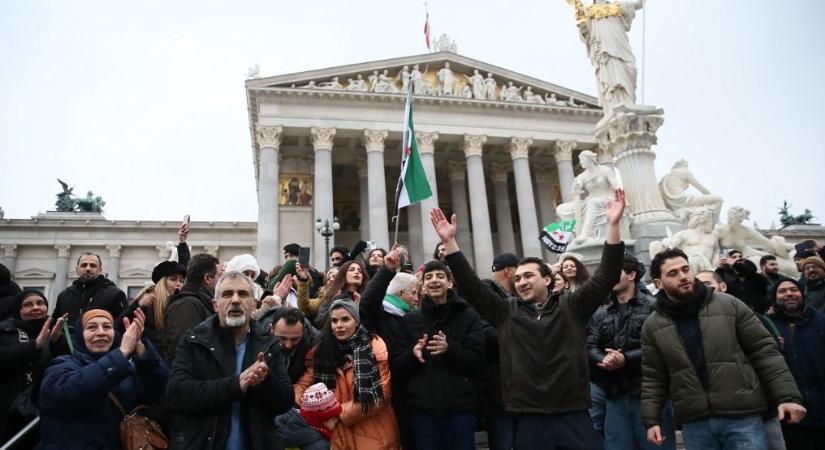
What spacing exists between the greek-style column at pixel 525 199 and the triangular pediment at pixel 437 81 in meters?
2.97

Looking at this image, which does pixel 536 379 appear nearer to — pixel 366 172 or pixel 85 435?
pixel 85 435

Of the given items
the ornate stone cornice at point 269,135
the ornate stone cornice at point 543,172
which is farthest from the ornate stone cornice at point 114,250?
the ornate stone cornice at point 543,172

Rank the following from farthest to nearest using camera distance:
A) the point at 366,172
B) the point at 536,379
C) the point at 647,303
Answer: the point at 366,172, the point at 647,303, the point at 536,379

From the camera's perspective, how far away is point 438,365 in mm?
4234

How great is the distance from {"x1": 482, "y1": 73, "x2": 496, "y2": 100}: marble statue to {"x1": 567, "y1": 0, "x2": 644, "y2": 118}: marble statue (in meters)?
19.8

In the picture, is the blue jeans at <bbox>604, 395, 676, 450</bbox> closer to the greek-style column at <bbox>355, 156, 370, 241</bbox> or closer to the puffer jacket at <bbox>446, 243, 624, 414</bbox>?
the puffer jacket at <bbox>446, 243, 624, 414</bbox>

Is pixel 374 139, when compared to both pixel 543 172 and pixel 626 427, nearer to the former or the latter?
pixel 543 172

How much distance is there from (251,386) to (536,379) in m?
1.92

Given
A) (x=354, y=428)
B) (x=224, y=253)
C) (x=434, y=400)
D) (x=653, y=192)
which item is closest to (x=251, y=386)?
(x=354, y=428)

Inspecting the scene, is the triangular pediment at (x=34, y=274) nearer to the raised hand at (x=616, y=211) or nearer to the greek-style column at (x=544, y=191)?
the greek-style column at (x=544, y=191)

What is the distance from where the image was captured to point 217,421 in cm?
341

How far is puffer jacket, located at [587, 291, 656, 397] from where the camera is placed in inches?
169

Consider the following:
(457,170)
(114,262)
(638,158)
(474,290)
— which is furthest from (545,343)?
(114,262)

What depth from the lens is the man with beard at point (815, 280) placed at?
18.7 ft
